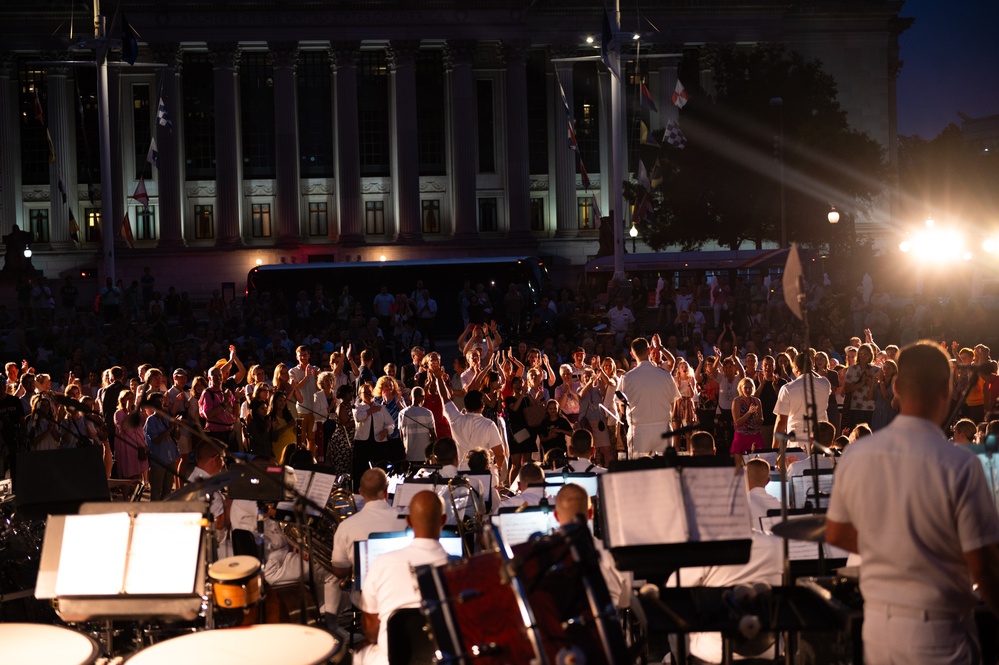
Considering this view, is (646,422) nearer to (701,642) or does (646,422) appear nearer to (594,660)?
(701,642)

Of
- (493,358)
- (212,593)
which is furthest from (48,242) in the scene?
(212,593)

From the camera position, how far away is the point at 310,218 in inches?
2697

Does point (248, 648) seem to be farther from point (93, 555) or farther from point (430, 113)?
point (430, 113)

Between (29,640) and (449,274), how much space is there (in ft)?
127

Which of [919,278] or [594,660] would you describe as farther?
[919,278]

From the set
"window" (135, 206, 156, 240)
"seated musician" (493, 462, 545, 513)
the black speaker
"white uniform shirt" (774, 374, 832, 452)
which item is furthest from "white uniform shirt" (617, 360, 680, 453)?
"window" (135, 206, 156, 240)

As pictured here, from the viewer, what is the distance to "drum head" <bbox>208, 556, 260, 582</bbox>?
7.78 metres

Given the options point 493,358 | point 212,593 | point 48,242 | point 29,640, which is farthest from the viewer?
point 48,242

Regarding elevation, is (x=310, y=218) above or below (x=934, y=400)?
above

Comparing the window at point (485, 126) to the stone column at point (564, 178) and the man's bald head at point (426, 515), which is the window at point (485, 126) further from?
the man's bald head at point (426, 515)

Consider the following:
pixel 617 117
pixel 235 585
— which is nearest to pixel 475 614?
pixel 235 585

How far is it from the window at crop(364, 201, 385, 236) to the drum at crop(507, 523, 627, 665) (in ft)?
209

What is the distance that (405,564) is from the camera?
7.50m

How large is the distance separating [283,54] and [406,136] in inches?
317
